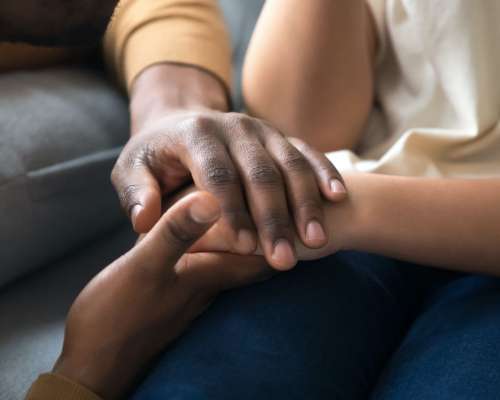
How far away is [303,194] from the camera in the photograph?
47 centimetres

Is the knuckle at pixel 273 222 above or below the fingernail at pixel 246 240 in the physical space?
above

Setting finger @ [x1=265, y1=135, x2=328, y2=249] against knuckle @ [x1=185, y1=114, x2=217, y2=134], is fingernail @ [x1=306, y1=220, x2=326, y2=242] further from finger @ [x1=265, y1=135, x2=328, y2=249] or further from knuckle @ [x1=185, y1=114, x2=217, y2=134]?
knuckle @ [x1=185, y1=114, x2=217, y2=134]

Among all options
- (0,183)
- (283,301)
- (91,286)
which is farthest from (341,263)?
(0,183)

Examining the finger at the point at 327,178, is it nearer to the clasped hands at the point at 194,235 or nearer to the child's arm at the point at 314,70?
the clasped hands at the point at 194,235

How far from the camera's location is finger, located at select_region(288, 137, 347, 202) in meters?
0.48

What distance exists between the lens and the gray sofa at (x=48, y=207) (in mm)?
537

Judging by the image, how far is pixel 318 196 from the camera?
0.48 meters

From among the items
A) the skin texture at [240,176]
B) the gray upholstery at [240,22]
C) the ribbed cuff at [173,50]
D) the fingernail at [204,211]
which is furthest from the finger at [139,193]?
the gray upholstery at [240,22]

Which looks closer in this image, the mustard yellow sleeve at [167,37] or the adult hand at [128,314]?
the adult hand at [128,314]

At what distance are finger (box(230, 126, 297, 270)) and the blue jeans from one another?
56mm

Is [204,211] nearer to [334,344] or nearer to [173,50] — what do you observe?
[334,344]

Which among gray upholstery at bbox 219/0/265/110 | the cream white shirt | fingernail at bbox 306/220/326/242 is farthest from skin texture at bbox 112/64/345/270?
gray upholstery at bbox 219/0/265/110

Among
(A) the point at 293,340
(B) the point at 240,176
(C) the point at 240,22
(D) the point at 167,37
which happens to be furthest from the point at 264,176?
(C) the point at 240,22

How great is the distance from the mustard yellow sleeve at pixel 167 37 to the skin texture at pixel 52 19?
1.19 feet
